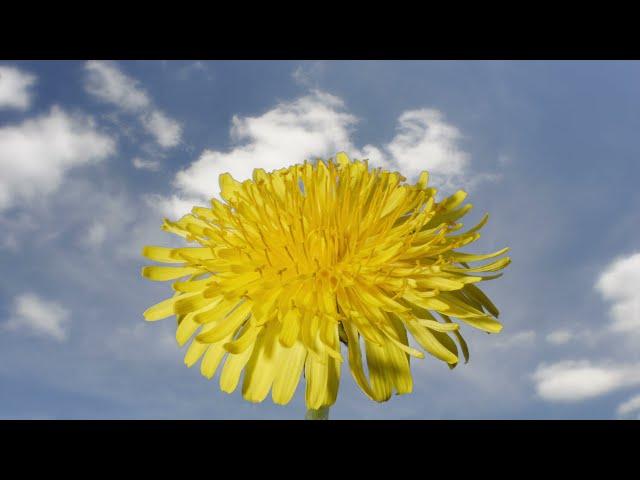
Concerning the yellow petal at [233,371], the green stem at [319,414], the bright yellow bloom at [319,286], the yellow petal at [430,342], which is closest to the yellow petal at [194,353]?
the bright yellow bloom at [319,286]

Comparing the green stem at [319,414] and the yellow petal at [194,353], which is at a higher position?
the yellow petal at [194,353]

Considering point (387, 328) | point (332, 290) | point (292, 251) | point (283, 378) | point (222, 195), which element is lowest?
point (283, 378)

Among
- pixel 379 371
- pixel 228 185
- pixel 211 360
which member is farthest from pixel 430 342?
pixel 228 185

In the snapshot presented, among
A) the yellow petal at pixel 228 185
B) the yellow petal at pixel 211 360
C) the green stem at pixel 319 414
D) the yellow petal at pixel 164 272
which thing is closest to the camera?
the green stem at pixel 319 414

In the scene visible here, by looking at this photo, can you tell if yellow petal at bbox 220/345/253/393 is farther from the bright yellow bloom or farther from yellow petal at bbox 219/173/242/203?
yellow petal at bbox 219/173/242/203

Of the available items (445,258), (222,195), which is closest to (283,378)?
(445,258)

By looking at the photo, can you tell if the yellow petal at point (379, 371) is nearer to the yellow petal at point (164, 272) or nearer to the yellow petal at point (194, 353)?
the yellow petal at point (194, 353)

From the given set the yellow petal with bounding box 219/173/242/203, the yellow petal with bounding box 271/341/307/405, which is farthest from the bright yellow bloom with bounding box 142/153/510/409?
the yellow petal with bounding box 219/173/242/203

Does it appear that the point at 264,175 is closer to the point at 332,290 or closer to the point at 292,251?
the point at 292,251

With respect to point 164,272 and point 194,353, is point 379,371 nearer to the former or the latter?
point 194,353
